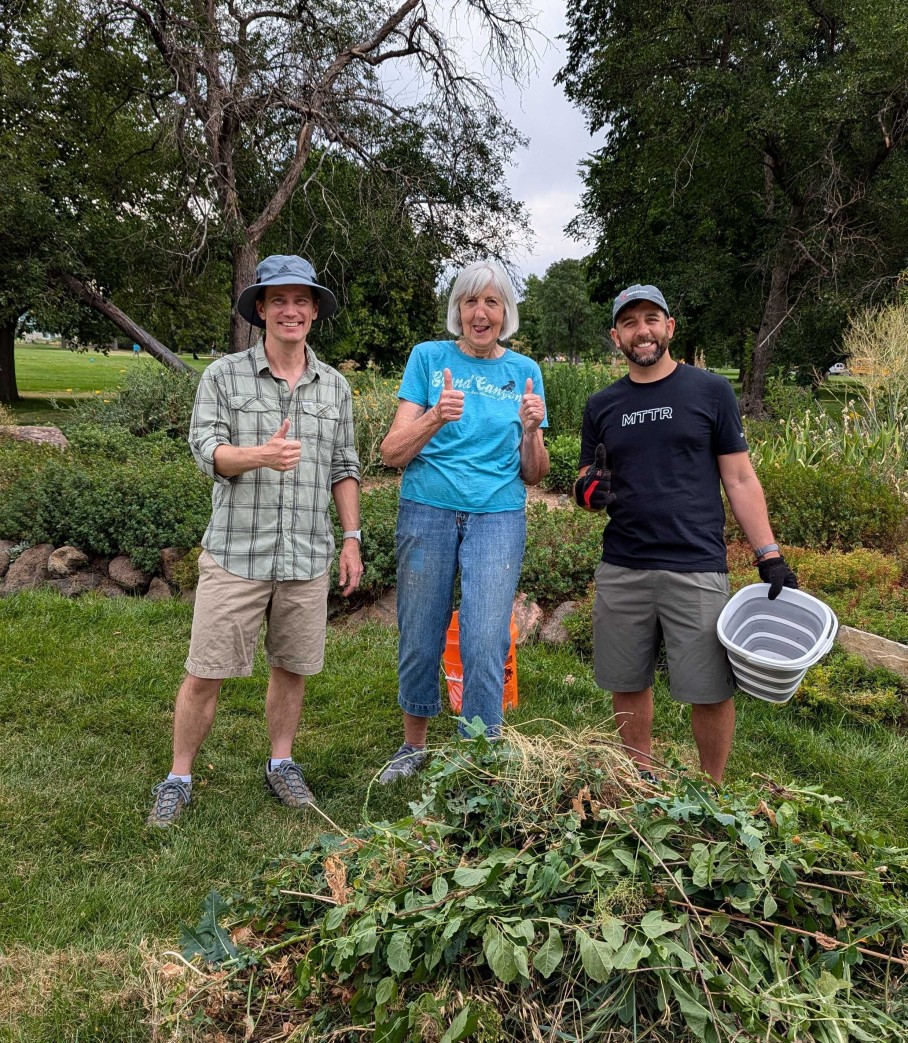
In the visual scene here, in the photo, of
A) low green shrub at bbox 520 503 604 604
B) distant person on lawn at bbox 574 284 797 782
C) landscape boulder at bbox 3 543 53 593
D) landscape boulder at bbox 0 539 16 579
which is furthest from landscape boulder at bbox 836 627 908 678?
landscape boulder at bbox 0 539 16 579

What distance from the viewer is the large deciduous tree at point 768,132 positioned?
1297 centimetres

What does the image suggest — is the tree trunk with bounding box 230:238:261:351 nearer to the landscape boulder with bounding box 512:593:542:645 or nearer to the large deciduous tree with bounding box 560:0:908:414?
the landscape boulder with bounding box 512:593:542:645

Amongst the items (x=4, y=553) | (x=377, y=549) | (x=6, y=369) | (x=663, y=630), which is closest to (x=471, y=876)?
(x=663, y=630)

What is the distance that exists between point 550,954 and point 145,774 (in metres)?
2.46

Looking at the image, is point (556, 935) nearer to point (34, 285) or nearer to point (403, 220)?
point (403, 220)

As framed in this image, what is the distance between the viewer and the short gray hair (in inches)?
107

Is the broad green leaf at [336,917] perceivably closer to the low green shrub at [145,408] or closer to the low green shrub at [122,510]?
the low green shrub at [122,510]

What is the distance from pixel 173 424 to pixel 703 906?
8.65m

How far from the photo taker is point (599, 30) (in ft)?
61.4

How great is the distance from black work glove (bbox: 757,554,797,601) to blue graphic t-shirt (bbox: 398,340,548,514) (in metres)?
0.88

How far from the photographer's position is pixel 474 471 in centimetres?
273

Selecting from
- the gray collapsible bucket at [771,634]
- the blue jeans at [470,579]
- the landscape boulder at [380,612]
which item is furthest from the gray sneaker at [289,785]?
the landscape boulder at [380,612]

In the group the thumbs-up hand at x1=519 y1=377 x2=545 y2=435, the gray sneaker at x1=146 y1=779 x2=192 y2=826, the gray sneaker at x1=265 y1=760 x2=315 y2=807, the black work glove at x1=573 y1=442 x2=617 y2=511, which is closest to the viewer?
the black work glove at x1=573 y1=442 x2=617 y2=511

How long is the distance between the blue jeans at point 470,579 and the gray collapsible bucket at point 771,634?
0.77m
